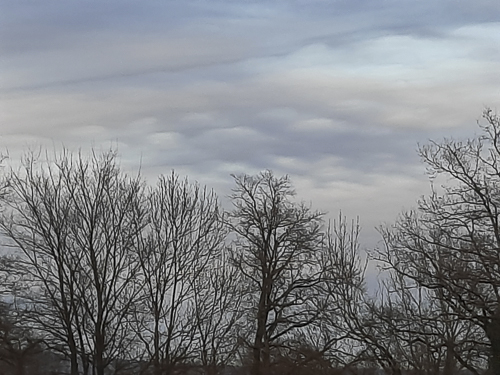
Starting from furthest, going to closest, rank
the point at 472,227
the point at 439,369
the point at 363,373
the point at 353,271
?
the point at 353,271, the point at 439,369, the point at 363,373, the point at 472,227

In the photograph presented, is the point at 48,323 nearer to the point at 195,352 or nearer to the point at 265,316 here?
the point at 195,352

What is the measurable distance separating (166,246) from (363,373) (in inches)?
407

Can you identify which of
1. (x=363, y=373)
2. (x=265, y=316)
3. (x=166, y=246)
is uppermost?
(x=166, y=246)

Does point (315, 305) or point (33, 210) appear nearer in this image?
point (33, 210)

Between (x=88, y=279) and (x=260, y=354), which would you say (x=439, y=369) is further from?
(x=88, y=279)

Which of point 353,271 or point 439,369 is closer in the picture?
point 439,369

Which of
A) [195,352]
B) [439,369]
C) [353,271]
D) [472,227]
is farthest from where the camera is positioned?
[353,271]

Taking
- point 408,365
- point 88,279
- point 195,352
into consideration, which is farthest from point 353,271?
point 88,279

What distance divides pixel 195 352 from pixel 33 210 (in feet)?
28.2

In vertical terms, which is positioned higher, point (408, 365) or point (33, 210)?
point (33, 210)

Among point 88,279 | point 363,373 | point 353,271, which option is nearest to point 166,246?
point 88,279

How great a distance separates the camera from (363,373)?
114 feet

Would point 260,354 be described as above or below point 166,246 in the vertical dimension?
below

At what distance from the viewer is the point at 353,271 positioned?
4212 centimetres
